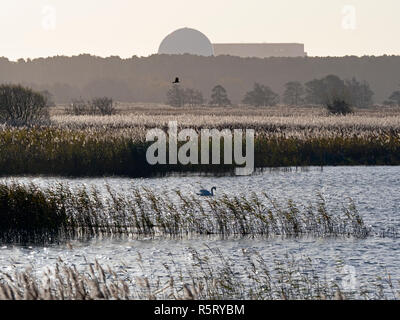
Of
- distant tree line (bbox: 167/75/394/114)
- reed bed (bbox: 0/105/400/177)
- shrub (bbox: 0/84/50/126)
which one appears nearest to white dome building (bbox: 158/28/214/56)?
distant tree line (bbox: 167/75/394/114)

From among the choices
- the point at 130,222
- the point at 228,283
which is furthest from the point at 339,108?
the point at 228,283

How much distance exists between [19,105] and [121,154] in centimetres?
1739

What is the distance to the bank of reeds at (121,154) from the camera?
90.2 feet

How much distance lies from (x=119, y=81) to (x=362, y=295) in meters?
167

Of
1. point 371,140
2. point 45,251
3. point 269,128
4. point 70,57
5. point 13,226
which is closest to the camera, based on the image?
point 45,251

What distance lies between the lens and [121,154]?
27969mm

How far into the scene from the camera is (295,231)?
53.8 feet

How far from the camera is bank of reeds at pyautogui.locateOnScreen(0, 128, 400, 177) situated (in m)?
27.5

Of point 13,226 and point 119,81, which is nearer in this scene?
point 13,226

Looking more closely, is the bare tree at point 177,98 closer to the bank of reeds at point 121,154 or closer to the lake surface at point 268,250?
the bank of reeds at point 121,154

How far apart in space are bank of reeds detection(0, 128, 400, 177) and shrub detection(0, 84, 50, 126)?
1245cm
